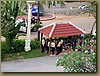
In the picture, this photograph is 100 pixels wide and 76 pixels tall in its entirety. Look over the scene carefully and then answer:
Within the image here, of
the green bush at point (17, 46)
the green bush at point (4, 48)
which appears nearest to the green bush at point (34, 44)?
the green bush at point (17, 46)

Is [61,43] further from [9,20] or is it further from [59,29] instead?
[9,20]

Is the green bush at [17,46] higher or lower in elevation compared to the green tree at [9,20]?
lower

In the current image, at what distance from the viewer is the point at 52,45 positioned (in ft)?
18.4

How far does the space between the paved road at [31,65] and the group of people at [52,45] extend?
0.31 feet

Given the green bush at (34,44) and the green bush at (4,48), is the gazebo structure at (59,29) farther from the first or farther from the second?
the green bush at (4,48)

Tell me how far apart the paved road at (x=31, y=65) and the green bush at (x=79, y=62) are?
0.07 m

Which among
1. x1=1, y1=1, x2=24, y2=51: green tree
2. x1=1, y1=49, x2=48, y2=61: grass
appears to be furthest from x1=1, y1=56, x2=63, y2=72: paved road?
x1=1, y1=1, x2=24, y2=51: green tree

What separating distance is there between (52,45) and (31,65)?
0.31 metres

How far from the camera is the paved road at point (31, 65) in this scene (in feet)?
18.1

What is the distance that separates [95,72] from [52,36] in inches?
23.4

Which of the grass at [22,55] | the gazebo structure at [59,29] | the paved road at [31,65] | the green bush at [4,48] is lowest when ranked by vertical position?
the paved road at [31,65]

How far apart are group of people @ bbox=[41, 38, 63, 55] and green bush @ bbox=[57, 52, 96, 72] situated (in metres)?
0.12

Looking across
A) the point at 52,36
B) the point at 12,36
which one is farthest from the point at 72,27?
the point at 12,36

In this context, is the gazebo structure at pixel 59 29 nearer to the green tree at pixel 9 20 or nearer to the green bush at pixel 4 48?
the green tree at pixel 9 20
